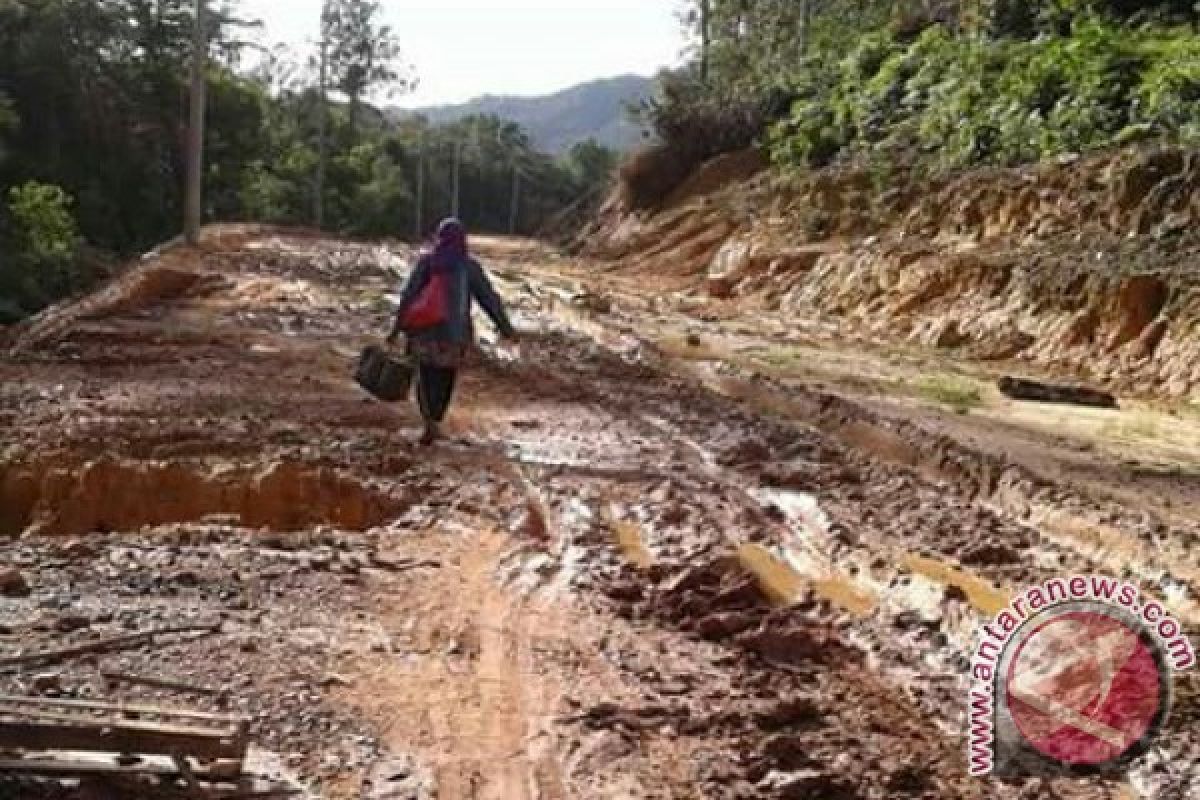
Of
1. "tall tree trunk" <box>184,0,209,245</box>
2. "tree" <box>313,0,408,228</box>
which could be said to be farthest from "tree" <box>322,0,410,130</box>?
"tall tree trunk" <box>184,0,209,245</box>

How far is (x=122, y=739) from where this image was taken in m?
3.55

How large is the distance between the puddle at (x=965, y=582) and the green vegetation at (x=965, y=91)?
972 cm

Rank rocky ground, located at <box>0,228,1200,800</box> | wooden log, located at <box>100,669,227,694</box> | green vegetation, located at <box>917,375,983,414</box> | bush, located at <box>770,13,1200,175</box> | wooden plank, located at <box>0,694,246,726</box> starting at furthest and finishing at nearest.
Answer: bush, located at <box>770,13,1200,175</box>, green vegetation, located at <box>917,375,983,414</box>, wooden log, located at <box>100,669,227,694</box>, rocky ground, located at <box>0,228,1200,800</box>, wooden plank, located at <box>0,694,246,726</box>

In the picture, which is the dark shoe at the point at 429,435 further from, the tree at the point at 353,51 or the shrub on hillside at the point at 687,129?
the tree at the point at 353,51

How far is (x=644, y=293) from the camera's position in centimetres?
Answer: 2327

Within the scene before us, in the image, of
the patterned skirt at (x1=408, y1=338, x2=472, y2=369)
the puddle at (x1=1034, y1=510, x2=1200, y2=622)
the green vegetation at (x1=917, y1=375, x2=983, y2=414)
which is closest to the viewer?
the puddle at (x1=1034, y1=510, x2=1200, y2=622)

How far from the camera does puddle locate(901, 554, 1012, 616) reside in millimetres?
5898

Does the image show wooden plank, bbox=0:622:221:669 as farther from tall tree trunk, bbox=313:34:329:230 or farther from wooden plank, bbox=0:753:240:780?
tall tree trunk, bbox=313:34:329:230

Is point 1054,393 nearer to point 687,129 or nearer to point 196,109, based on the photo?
point 196,109

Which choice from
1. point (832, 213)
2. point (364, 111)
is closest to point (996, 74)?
point (832, 213)

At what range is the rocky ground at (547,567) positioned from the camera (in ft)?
13.7

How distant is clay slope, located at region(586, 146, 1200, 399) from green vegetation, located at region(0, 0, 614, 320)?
40.4 feet

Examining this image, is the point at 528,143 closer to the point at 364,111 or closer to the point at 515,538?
the point at 364,111

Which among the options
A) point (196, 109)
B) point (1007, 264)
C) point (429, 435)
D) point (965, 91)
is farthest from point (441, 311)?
point (196, 109)
